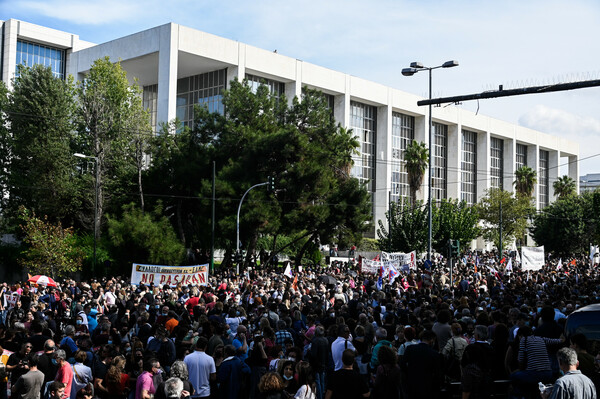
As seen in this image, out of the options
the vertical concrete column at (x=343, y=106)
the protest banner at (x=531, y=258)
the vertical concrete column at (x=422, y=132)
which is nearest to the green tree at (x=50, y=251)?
the protest banner at (x=531, y=258)

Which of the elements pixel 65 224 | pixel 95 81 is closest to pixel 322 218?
pixel 65 224

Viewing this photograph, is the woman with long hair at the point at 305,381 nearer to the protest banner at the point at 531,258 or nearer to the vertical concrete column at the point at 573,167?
the protest banner at the point at 531,258

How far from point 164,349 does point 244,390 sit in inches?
58.3

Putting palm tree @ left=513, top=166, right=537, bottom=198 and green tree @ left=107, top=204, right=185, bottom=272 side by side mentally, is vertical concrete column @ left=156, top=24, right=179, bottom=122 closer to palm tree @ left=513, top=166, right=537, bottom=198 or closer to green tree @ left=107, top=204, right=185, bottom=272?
green tree @ left=107, top=204, right=185, bottom=272

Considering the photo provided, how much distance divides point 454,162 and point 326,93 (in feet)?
75.0

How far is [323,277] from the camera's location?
82.3 ft

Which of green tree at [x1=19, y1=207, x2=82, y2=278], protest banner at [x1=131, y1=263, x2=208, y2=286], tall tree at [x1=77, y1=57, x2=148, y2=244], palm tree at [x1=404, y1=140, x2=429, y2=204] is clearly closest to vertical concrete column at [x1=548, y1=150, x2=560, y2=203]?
palm tree at [x1=404, y1=140, x2=429, y2=204]

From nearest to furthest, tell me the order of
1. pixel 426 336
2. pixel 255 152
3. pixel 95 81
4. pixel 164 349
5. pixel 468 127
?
pixel 426 336, pixel 164 349, pixel 255 152, pixel 95 81, pixel 468 127

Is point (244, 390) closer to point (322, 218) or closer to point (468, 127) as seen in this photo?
point (322, 218)

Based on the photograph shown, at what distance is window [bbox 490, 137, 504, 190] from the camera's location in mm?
88250

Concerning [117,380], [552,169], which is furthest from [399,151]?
[117,380]

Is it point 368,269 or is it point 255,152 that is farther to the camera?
point 255,152

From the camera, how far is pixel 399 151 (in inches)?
2972

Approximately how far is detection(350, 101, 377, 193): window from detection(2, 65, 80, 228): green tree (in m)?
35.2
